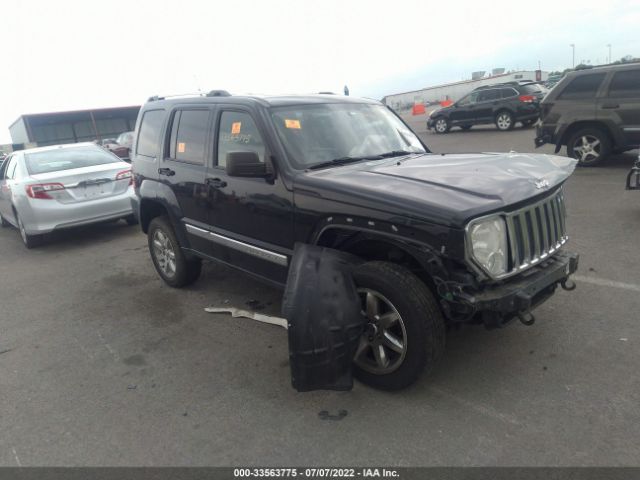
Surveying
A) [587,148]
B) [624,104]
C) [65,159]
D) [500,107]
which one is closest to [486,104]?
[500,107]

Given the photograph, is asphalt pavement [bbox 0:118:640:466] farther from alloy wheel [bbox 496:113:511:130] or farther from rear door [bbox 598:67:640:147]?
alloy wheel [bbox 496:113:511:130]

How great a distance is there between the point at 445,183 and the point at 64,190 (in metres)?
6.61

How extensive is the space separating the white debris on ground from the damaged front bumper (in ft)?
6.18

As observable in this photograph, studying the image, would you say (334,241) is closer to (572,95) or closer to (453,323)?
(453,323)

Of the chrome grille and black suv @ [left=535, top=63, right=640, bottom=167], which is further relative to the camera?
black suv @ [left=535, top=63, right=640, bottom=167]

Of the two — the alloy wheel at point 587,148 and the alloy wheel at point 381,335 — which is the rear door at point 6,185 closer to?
the alloy wheel at point 381,335

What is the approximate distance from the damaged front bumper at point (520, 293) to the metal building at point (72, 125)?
37.1 metres

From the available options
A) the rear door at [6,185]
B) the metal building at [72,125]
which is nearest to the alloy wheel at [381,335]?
the rear door at [6,185]

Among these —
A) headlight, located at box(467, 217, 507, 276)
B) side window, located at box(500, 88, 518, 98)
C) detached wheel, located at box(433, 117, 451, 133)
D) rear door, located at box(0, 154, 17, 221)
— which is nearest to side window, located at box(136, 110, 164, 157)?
headlight, located at box(467, 217, 507, 276)

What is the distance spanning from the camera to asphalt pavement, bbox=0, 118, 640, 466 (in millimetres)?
2750

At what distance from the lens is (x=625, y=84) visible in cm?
923

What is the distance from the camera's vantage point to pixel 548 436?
2.71 metres

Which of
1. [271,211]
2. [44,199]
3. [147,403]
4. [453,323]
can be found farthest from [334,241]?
[44,199]

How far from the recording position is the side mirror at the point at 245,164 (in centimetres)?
359
